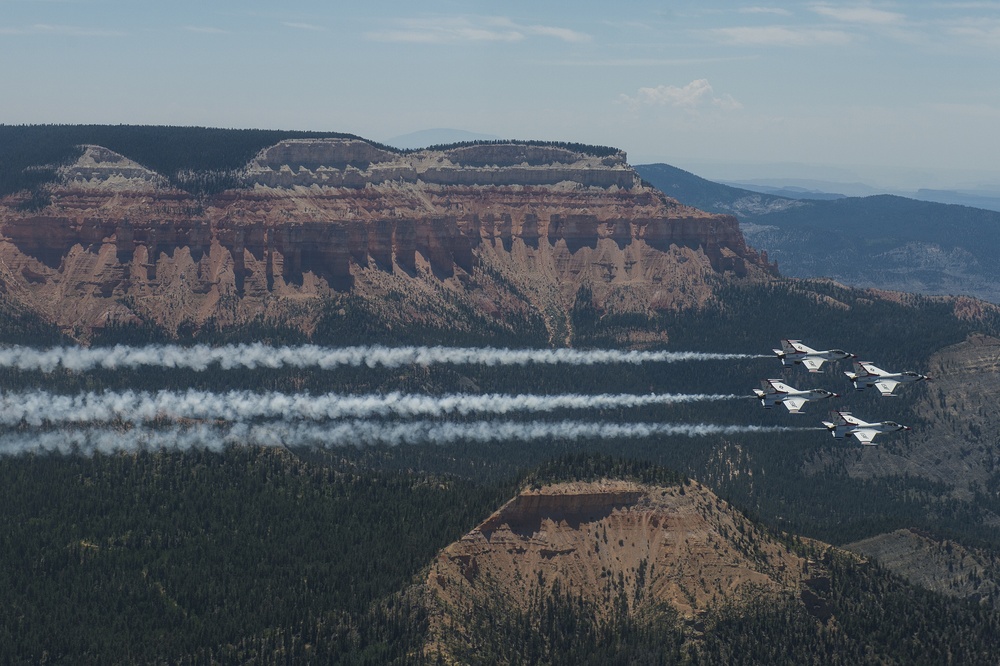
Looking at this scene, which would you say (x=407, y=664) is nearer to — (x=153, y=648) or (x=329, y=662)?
(x=329, y=662)

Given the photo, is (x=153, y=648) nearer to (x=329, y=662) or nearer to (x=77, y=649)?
(x=77, y=649)

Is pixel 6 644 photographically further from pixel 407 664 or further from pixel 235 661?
pixel 407 664

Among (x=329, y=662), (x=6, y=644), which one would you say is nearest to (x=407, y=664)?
(x=329, y=662)

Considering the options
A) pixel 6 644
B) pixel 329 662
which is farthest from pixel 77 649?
pixel 329 662

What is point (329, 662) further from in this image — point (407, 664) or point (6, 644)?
point (6, 644)

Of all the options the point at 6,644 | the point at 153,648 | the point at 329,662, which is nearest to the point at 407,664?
the point at 329,662

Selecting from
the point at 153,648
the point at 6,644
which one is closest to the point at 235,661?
the point at 153,648
